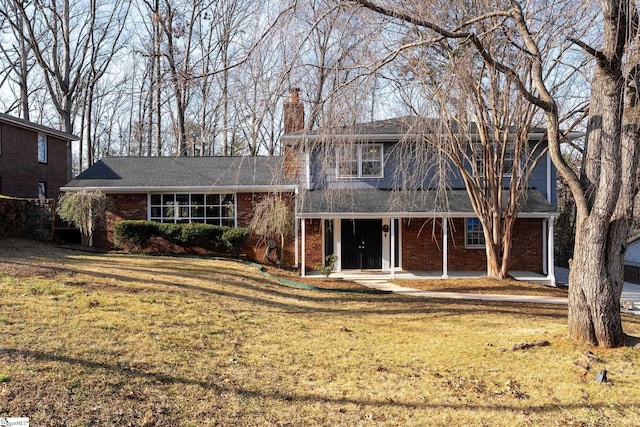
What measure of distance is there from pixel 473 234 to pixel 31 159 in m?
20.2

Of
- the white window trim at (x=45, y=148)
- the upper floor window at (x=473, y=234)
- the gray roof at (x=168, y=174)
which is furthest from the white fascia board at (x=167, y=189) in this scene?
the white window trim at (x=45, y=148)

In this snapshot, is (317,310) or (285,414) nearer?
(285,414)

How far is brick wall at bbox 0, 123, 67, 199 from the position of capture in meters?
19.0

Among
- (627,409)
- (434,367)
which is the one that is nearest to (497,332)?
(434,367)

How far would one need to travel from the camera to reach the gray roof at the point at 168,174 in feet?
53.1

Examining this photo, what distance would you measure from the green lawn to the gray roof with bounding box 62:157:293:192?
811cm

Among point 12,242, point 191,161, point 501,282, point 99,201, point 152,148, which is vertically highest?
point 152,148

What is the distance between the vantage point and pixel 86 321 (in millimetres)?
5695

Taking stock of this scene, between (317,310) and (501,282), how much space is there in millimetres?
6648

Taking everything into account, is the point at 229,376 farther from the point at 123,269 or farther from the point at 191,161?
the point at 191,161

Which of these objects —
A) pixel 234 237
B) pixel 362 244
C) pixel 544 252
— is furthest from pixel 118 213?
pixel 544 252

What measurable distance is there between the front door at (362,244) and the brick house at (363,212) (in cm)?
4

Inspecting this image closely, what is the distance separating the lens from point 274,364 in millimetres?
5121

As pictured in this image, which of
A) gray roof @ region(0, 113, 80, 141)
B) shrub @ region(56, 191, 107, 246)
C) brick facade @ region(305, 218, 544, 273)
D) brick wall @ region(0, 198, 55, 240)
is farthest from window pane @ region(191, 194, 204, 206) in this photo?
gray roof @ region(0, 113, 80, 141)
